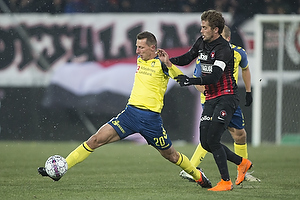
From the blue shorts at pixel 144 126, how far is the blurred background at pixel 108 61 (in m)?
7.03

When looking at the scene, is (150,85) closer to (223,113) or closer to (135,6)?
(223,113)

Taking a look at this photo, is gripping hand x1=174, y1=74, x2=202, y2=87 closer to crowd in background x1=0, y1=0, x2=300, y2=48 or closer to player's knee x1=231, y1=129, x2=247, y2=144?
player's knee x1=231, y1=129, x2=247, y2=144

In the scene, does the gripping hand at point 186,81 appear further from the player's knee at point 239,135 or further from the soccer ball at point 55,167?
the player's knee at point 239,135

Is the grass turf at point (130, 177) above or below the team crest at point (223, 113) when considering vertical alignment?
below

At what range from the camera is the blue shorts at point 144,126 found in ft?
20.8

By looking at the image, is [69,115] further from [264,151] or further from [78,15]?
[264,151]

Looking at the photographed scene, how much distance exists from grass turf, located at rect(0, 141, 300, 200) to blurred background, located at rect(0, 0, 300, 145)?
1615 millimetres

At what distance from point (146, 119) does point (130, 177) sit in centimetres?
148

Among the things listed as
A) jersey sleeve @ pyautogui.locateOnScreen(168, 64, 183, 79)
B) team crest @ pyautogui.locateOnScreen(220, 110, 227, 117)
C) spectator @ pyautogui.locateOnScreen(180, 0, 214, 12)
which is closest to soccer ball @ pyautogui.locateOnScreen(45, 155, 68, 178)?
jersey sleeve @ pyautogui.locateOnScreen(168, 64, 183, 79)

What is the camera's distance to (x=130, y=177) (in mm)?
7570

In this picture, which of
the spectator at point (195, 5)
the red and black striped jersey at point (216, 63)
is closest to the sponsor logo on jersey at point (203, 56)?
the red and black striped jersey at point (216, 63)

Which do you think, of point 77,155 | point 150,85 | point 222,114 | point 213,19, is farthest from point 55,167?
point 213,19

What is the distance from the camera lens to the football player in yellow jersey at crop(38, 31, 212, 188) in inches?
250

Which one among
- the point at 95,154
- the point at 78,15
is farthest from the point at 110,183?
the point at 78,15
